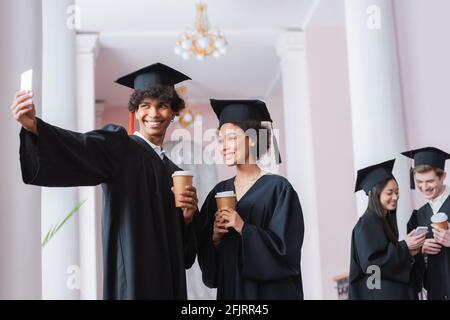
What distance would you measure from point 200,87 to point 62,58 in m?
5.61

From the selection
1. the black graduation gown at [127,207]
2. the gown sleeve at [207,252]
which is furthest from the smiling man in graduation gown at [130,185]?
the gown sleeve at [207,252]

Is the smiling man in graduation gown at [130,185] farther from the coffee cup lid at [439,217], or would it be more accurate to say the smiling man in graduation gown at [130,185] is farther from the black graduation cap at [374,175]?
the coffee cup lid at [439,217]

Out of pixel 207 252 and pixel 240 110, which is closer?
pixel 207 252

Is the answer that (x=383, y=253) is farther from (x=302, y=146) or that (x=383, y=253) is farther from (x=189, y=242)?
(x=302, y=146)

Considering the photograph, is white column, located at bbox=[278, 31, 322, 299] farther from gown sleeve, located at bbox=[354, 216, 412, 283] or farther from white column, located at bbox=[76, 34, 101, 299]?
gown sleeve, located at bbox=[354, 216, 412, 283]

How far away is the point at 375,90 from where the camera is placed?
17.9 ft

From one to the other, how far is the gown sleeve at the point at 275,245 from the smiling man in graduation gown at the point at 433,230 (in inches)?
49.9

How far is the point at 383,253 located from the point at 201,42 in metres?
4.87

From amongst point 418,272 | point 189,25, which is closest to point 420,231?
point 418,272

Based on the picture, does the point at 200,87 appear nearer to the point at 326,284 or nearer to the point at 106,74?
the point at 106,74

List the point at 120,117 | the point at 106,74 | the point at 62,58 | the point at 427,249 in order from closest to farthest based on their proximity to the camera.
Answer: the point at 427,249 → the point at 62,58 → the point at 106,74 → the point at 120,117

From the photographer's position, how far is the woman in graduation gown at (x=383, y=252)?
3777 millimetres

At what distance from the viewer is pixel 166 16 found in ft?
27.3
